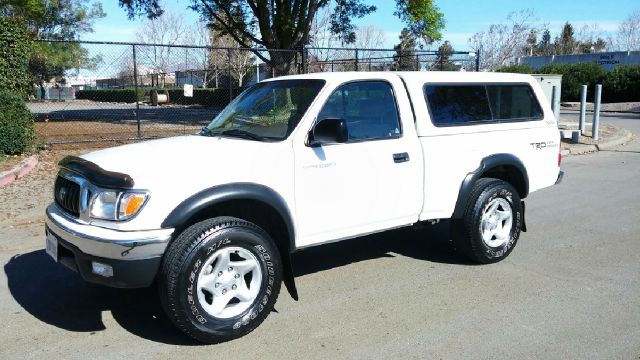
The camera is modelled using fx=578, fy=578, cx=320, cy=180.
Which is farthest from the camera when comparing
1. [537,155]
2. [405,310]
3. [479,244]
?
[537,155]

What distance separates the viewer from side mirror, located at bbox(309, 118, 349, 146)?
4.35 m

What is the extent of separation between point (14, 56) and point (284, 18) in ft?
29.0

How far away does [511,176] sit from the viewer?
5875 mm

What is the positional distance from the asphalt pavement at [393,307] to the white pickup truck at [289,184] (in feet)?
1.11

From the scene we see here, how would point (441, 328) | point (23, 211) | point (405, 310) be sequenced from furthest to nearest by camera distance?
point (23, 211) → point (405, 310) → point (441, 328)

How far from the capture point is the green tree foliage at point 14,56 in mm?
11836

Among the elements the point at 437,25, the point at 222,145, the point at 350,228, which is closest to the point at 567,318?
the point at 350,228

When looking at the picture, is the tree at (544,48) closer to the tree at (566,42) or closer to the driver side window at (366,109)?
the tree at (566,42)

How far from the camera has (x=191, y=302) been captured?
377 cm

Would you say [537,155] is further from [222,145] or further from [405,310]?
[222,145]

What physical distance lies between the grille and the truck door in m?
1.55

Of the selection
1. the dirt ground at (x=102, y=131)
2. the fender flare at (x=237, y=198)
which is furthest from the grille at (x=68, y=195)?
the dirt ground at (x=102, y=131)

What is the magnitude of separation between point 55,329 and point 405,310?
8.51 feet

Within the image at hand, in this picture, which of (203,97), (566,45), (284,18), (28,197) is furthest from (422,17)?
(566,45)
